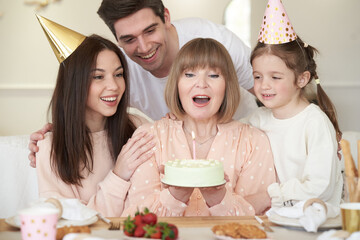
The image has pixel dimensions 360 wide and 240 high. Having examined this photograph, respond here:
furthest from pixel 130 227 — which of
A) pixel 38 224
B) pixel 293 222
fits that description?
pixel 293 222

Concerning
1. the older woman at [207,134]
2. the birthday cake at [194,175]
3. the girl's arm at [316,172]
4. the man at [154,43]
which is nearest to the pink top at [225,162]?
the older woman at [207,134]

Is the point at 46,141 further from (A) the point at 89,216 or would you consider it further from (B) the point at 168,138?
(A) the point at 89,216

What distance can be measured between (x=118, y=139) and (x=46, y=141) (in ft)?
1.12

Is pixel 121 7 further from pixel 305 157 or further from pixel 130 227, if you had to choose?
pixel 130 227

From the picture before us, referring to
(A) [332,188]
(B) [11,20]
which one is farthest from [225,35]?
(B) [11,20]

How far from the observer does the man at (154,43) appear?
268 cm

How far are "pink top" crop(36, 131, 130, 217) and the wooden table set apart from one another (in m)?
0.51

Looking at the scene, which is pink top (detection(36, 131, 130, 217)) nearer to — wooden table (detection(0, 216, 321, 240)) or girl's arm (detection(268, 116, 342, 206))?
wooden table (detection(0, 216, 321, 240))

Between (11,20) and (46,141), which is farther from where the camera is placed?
(11,20)

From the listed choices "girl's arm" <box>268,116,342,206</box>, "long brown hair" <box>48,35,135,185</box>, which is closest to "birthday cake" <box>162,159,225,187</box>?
"girl's arm" <box>268,116,342,206</box>

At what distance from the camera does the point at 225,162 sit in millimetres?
2213

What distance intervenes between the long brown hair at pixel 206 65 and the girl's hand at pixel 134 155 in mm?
195

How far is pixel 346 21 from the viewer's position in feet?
17.4

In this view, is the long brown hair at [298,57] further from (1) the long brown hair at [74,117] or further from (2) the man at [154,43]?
(1) the long brown hair at [74,117]
